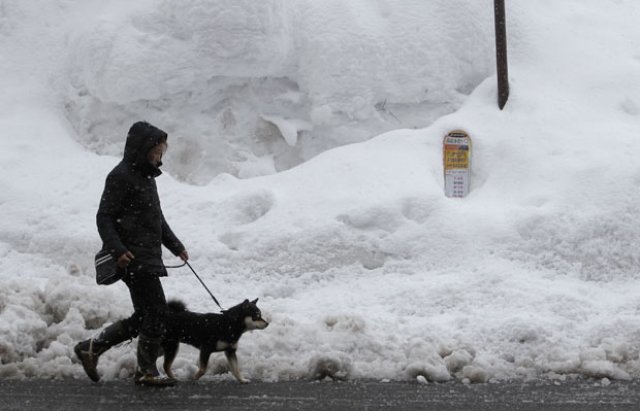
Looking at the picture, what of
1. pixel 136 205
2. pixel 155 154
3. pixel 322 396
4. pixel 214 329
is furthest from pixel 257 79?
pixel 322 396

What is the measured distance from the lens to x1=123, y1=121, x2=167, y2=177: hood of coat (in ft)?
18.7

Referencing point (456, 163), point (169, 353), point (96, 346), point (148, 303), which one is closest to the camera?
point (148, 303)

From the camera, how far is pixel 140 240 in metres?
5.71

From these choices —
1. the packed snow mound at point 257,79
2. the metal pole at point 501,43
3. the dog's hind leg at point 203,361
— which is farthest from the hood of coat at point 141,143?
the metal pole at point 501,43

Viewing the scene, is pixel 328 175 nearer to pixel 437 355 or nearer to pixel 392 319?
pixel 392 319

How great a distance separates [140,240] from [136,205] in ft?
0.77

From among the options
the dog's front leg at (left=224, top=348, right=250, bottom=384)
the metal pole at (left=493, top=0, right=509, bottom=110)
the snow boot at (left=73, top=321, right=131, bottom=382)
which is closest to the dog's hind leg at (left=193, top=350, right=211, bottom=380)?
the dog's front leg at (left=224, top=348, right=250, bottom=384)

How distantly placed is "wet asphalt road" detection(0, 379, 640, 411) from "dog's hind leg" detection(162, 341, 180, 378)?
168 mm

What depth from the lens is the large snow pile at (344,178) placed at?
6.64 meters

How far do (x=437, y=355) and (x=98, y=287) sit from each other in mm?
3037

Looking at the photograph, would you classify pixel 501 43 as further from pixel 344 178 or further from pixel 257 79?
pixel 257 79

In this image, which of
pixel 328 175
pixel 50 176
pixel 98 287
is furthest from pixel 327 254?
pixel 50 176

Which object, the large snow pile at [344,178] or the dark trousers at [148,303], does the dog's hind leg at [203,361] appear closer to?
the large snow pile at [344,178]

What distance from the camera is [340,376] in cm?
602
